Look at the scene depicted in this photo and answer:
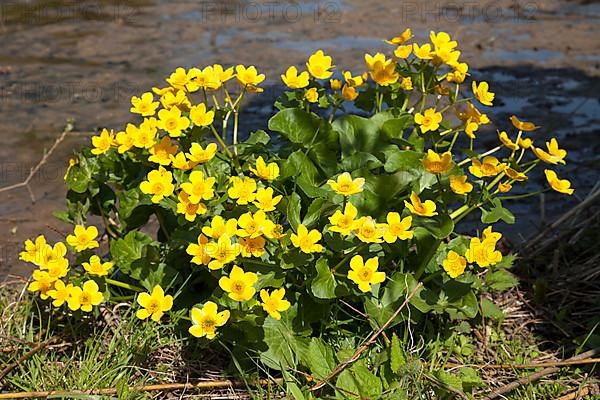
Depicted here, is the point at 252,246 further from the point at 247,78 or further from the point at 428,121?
the point at 428,121

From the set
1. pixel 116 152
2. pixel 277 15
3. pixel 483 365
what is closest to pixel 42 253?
pixel 116 152

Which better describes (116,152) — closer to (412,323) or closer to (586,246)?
(412,323)

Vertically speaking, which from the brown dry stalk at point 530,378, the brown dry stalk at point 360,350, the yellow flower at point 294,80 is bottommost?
the brown dry stalk at point 530,378

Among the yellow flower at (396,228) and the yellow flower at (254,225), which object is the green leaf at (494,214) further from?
the yellow flower at (254,225)

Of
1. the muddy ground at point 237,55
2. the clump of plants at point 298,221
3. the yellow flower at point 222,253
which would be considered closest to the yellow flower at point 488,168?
the clump of plants at point 298,221

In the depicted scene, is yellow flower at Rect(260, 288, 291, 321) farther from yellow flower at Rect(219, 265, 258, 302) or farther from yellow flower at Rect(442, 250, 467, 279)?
yellow flower at Rect(442, 250, 467, 279)

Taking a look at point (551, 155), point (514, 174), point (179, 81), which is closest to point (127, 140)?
point (179, 81)
